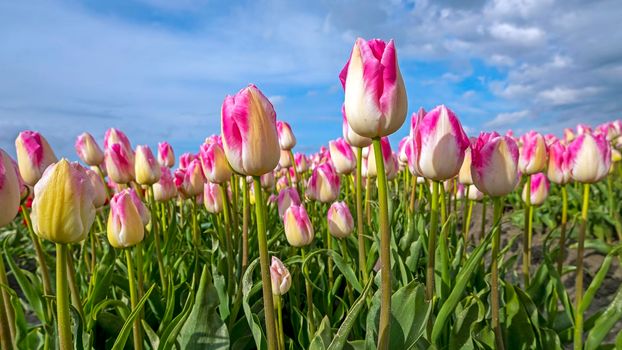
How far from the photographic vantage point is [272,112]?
1.29 metres

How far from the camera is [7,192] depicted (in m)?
1.42

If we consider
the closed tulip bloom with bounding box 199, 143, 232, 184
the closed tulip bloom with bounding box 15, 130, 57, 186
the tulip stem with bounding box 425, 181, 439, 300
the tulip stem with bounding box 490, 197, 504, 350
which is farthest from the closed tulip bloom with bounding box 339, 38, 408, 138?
the closed tulip bloom with bounding box 15, 130, 57, 186

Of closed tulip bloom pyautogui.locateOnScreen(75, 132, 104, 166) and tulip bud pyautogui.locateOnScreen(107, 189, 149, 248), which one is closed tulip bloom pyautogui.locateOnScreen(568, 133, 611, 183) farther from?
closed tulip bloom pyautogui.locateOnScreen(75, 132, 104, 166)

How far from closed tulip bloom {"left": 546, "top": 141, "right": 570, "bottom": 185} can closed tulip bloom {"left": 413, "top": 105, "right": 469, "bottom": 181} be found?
1334 millimetres

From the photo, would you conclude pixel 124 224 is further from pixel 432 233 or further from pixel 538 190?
pixel 538 190

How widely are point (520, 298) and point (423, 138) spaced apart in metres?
1.12

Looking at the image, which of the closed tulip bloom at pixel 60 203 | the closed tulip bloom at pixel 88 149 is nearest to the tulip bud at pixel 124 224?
the closed tulip bloom at pixel 60 203

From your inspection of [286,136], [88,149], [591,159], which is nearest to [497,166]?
[591,159]

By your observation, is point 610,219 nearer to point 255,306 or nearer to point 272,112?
point 255,306

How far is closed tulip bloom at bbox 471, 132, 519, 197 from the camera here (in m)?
1.70

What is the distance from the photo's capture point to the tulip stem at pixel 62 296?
3.82 feet

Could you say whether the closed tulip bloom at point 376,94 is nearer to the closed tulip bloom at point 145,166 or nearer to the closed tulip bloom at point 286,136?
the closed tulip bloom at point 145,166

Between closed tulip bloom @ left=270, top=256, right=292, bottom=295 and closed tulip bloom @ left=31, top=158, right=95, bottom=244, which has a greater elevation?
closed tulip bloom @ left=31, top=158, right=95, bottom=244

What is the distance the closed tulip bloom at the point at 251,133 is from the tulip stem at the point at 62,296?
1.48ft
